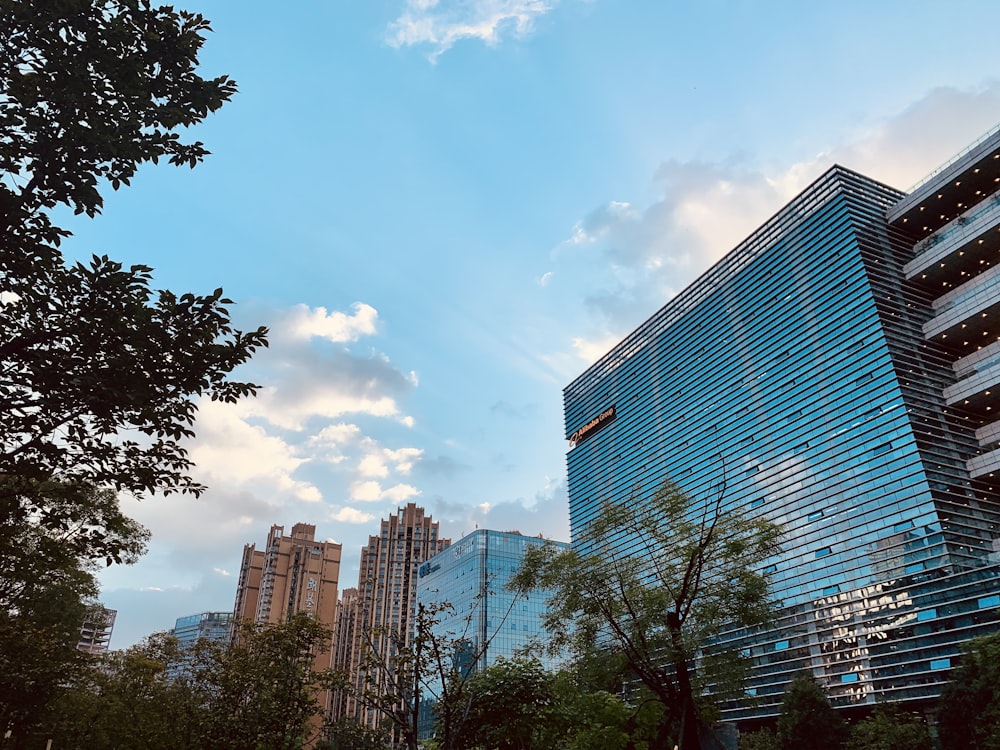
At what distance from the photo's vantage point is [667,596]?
18.2 meters

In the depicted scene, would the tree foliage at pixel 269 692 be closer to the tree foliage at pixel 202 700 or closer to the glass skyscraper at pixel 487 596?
the tree foliage at pixel 202 700

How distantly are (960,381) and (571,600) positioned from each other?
5236cm

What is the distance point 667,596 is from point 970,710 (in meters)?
32.1

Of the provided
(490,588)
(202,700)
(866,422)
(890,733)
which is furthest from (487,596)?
(202,700)

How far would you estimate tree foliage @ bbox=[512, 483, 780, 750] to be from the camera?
1662 centimetres

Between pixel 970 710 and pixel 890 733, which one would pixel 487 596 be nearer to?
pixel 890 733

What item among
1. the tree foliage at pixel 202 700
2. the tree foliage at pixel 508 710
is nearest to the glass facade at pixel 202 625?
the tree foliage at pixel 202 700

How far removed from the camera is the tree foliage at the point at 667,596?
54.5ft

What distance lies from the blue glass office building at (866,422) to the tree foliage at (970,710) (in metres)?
8.52

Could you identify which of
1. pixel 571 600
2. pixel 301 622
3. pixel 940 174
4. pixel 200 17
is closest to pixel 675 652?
pixel 571 600

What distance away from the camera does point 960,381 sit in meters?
55.1

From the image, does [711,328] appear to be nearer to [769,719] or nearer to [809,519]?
[809,519]

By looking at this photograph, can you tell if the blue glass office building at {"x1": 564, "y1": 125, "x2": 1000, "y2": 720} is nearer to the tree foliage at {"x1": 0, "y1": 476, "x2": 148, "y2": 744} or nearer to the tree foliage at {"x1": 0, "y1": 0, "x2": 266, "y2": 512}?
the tree foliage at {"x1": 0, "y1": 476, "x2": 148, "y2": 744}

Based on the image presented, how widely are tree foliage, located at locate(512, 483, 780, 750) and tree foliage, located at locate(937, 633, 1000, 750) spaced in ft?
70.3
